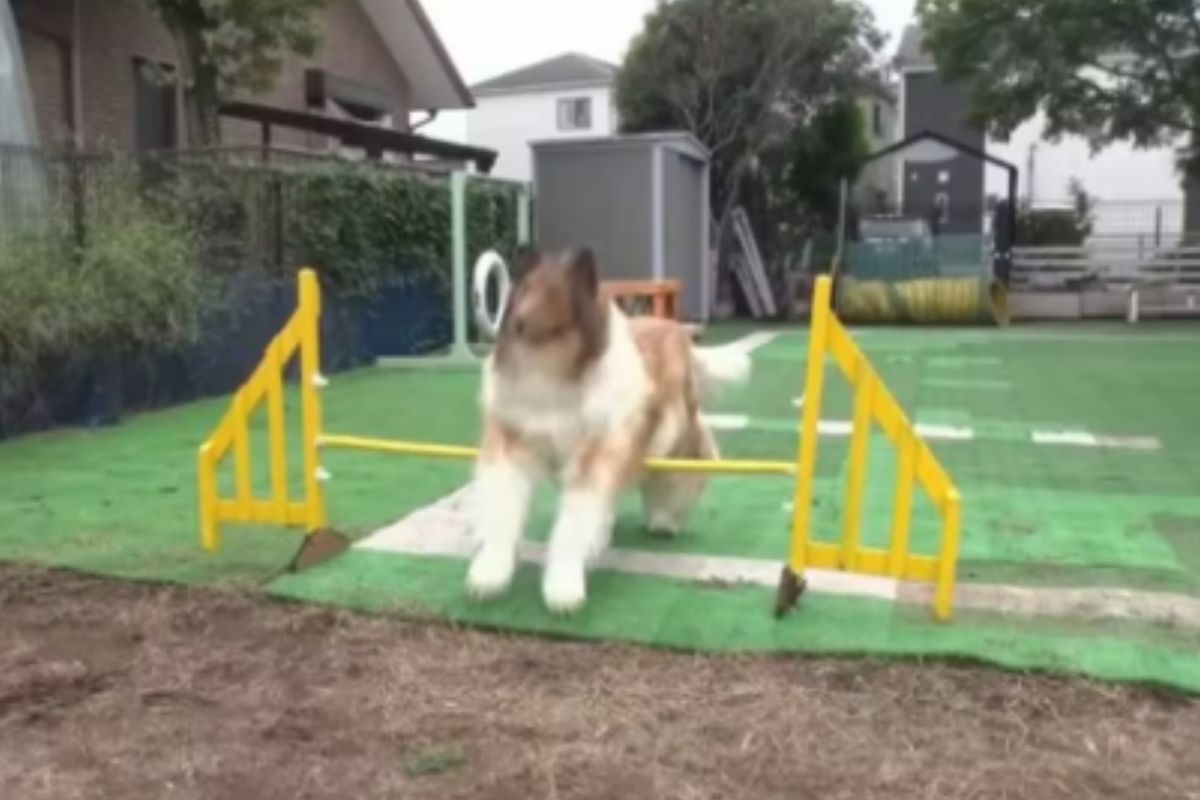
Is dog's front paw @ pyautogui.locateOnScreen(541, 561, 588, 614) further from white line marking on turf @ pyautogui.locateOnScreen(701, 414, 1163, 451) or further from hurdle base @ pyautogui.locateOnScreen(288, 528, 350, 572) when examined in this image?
white line marking on turf @ pyautogui.locateOnScreen(701, 414, 1163, 451)

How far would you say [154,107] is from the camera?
14.2 metres

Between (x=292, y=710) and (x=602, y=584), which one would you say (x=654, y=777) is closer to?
(x=292, y=710)

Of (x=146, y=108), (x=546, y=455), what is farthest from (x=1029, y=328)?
(x=546, y=455)

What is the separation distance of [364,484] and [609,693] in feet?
9.01

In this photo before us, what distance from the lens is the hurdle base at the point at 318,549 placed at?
4.47 metres

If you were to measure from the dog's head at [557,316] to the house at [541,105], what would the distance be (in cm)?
4062

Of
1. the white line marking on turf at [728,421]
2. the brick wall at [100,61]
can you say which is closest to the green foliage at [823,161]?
the brick wall at [100,61]

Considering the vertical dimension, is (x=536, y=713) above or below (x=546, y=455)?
below

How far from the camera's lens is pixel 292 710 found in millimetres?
3320

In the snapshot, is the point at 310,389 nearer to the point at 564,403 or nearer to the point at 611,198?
the point at 564,403

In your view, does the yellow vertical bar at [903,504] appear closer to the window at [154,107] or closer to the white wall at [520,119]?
the window at [154,107]

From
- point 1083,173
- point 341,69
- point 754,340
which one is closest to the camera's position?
point 754,340

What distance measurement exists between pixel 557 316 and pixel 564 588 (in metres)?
0.85

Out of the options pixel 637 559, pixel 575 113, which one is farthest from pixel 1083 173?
pixel 637 559
